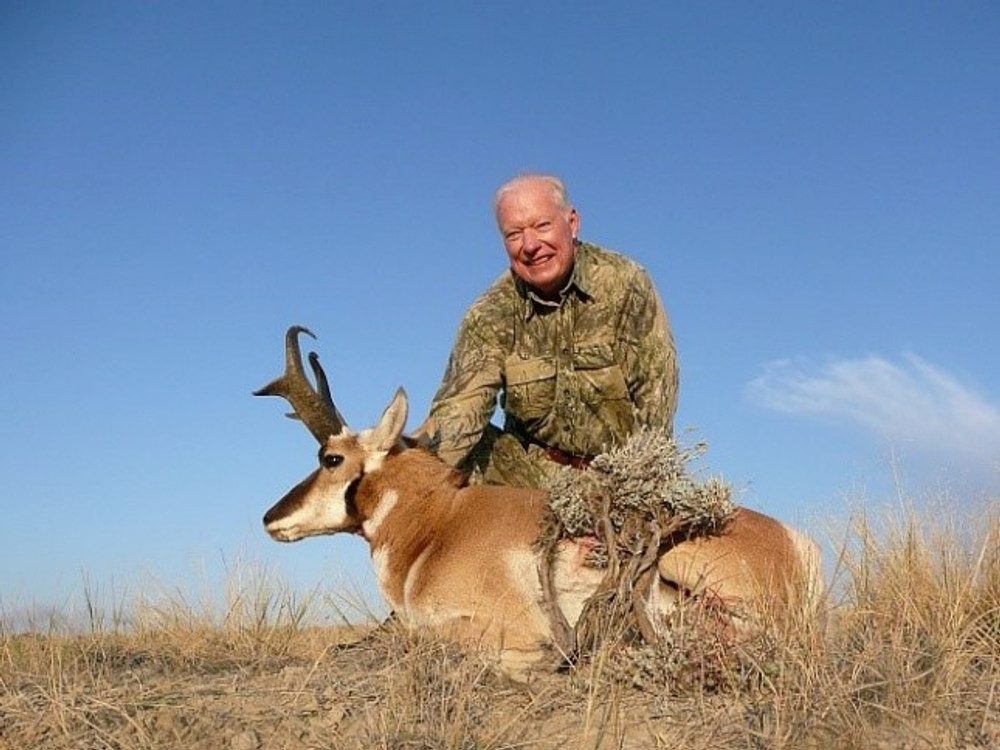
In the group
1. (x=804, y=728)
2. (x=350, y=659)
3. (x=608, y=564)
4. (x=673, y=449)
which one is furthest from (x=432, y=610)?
(x=804, y=728)

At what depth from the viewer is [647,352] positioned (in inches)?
303

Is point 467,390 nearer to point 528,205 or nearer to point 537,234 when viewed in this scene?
point 537,234

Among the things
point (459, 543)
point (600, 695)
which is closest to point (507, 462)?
point (459, 543)

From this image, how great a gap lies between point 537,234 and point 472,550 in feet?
8.03

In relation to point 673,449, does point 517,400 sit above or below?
above

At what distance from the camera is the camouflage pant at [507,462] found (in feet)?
26.6

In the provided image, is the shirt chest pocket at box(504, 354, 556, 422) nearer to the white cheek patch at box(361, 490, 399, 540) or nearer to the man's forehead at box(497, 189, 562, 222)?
the man's forehead at box(497, 189, 562, 222)

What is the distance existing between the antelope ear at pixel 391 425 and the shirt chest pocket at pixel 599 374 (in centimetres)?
152

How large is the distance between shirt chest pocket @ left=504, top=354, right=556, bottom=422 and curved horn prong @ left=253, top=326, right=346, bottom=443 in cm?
136

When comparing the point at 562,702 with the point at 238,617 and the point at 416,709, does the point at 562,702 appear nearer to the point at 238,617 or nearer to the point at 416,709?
the point at 416,709

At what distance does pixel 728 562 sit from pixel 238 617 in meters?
3.40

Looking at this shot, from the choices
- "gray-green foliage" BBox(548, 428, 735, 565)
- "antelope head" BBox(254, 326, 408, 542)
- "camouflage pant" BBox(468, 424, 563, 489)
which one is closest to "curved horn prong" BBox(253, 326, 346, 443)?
"antelope head" BBox(254, 326, 408, 542)

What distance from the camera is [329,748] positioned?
3.93 metres

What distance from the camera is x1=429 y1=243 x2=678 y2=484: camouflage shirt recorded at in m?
7.67
